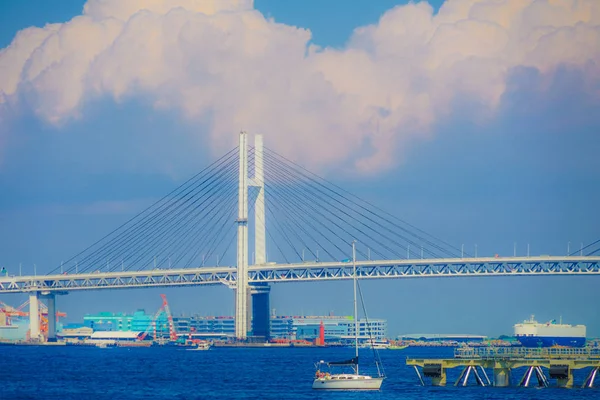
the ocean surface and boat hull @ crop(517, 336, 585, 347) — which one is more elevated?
boat hull @ crop(517, 336, 585, 347)

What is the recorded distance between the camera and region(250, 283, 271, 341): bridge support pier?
112 m

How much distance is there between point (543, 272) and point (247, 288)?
2545 cm

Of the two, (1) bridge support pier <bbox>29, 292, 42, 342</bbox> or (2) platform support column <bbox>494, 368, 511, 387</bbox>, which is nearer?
(2) platform support column <bbox>494, 368, 511, 387</bbox>

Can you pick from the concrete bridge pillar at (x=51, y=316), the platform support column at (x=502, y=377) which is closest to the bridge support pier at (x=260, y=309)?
the concrete bridge pillar at (x=51, y=316)

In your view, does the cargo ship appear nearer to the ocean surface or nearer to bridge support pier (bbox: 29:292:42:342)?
the ocean surface

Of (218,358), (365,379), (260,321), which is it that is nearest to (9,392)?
(365,379)

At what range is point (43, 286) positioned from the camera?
124 meters

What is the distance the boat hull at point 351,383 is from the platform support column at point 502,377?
5565mm

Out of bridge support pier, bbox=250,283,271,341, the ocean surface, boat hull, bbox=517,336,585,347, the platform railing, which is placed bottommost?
the ocean surface

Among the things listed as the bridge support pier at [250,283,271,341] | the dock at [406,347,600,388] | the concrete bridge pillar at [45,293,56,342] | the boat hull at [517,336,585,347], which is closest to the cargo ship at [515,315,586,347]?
the boat hull at [517,336,585,347]

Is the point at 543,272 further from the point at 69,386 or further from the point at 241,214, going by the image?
the point at 69,386

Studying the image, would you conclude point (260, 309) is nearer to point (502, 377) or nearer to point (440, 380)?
point (440, 380)

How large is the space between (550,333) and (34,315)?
49800 millimetres

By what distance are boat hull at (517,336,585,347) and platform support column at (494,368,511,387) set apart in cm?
5857
